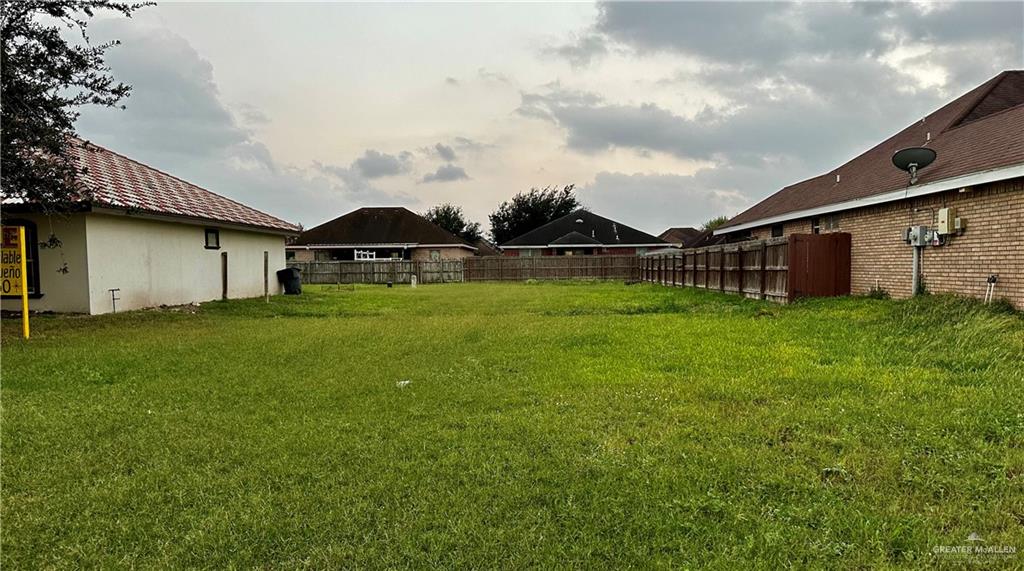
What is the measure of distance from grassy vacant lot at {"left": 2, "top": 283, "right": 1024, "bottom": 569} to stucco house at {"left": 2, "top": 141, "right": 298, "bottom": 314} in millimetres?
4814

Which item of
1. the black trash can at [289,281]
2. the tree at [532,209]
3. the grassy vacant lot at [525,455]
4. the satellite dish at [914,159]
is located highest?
the tree at [532,209]

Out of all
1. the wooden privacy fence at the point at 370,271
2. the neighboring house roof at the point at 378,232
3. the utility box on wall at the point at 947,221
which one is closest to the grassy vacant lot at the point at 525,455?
the utility box on wall at the point at 947,221

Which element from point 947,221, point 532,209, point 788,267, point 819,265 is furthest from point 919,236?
point 532,209

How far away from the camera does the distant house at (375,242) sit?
39906 millimetres

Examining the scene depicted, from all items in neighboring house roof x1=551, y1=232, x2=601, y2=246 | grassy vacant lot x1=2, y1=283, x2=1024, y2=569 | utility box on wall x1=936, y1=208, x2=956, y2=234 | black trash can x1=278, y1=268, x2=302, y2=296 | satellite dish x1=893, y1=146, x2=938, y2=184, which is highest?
satellite dish x1=893, y1=146, x2=938, y2=184

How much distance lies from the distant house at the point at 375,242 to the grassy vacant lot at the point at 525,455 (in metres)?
32.6

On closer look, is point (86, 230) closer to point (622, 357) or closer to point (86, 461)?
point (86, 461)

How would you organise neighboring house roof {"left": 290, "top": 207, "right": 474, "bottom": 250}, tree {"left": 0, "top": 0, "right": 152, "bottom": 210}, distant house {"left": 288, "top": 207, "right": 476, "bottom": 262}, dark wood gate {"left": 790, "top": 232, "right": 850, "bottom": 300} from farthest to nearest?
neighboring house roof {"left": 290, "top": 207, "right": 474, "bottom": 250} → distant house {"left": 288, "top": 207, "right": 476, "bottom": 262} → dark wood gate {"left": 790, "top": 232, "right": 850, "bottom": 300} → tree {"left": 0, "top": 0, "right": 152, "bottom": 210}

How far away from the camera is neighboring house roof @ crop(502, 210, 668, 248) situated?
41250 mm

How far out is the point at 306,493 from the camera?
320 cm

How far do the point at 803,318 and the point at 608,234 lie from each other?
3375 cm

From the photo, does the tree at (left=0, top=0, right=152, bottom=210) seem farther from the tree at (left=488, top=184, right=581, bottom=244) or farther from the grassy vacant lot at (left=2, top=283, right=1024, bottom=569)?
the tree at (left=488, top=184, right=581, bottom=244)

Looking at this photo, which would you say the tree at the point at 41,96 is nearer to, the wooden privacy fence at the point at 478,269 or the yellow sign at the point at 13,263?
the yellow sign at the point at 13,263

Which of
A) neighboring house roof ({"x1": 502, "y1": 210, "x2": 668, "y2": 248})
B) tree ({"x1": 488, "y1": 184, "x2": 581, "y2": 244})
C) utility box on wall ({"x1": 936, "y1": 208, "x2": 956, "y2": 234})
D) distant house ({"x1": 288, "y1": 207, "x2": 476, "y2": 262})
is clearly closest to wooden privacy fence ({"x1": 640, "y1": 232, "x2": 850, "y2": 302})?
utility box on wall ({"x1": 936, "y1": 208, "x2": 956, "y2": 234})
